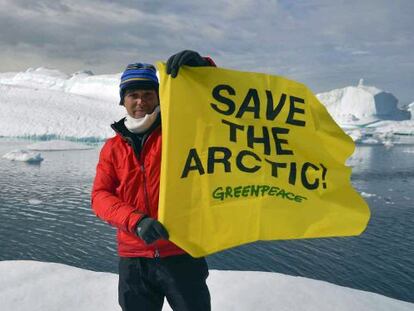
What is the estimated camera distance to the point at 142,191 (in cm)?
222

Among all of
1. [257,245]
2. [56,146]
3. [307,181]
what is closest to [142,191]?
[307,181]

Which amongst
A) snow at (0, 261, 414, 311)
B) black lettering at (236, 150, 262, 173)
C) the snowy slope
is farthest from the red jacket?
the snowy slope

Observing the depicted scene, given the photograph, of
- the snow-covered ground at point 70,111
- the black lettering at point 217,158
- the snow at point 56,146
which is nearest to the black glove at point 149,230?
the black lettering at point 217,158

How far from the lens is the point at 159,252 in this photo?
89.0 inches

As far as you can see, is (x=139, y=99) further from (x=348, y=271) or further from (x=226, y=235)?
(x=348, y=271)

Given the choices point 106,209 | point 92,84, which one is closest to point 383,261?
point 106,209

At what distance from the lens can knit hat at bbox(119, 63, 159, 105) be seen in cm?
223

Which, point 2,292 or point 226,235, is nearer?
point 226,235

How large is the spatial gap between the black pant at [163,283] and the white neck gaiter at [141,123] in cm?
82

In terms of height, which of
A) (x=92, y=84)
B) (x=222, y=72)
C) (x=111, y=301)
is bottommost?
(x=111, y=301)

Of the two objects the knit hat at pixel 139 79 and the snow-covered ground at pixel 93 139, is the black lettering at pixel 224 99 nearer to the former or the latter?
the knit hat at pixel 139 79

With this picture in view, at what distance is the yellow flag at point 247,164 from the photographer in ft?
7.15

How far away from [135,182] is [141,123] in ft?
1.19

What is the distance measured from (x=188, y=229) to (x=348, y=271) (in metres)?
12.6
